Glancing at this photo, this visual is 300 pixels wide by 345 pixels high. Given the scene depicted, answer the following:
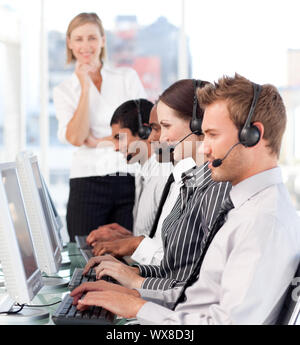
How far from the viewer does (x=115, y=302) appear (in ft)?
4.54

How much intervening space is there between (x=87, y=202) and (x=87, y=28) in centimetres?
101

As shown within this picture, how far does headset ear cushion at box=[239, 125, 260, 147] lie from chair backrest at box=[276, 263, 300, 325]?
0.99ft

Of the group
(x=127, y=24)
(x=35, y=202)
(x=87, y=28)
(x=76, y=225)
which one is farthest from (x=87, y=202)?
(x=127, y=24)

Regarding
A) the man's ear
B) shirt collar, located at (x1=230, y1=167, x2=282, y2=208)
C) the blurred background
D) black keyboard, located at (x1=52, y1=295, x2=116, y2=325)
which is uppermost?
the blurred background

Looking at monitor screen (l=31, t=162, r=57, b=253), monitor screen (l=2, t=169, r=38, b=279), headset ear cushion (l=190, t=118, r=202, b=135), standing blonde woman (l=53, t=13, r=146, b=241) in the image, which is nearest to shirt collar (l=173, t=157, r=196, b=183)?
headset ear cushion (l=190, t=118, r=202, b=135)

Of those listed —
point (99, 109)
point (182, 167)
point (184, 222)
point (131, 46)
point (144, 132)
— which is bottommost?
point (184, 222)

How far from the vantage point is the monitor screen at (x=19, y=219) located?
4.65 ft

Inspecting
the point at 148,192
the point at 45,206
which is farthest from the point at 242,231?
the point at 148,192

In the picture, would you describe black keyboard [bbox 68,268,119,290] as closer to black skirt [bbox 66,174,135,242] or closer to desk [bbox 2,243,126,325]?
desk [bbox 2,243,126,325]

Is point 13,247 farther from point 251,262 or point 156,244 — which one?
point 156,244

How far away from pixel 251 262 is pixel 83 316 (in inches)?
19.0

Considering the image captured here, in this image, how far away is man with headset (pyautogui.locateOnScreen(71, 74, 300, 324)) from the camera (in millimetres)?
1127

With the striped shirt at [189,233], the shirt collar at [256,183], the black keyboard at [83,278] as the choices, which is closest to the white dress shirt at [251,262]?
the shirt collar at [256,183]

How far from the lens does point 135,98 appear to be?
3.31 metres
